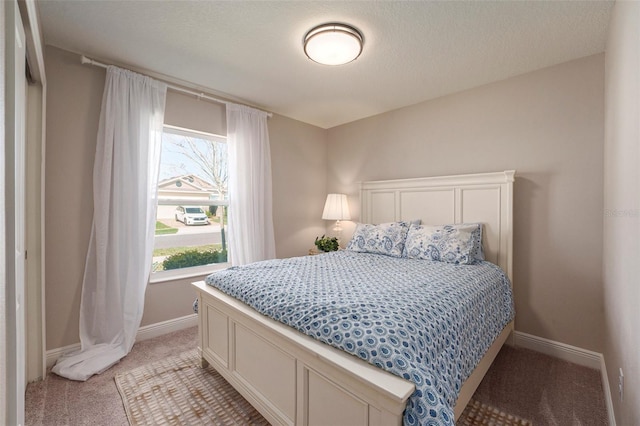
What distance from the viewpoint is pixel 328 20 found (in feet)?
6.26

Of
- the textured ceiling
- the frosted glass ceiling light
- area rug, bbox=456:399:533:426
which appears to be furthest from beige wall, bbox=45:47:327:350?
area rug, bbox=456:399:533:426

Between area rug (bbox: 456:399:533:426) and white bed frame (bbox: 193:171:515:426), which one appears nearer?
white bed frame (bbox: 193:171:515:426)

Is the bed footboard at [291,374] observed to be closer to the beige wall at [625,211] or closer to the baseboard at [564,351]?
the beige wall at [625,211]

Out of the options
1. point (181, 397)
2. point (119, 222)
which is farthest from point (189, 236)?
point (181, 397)

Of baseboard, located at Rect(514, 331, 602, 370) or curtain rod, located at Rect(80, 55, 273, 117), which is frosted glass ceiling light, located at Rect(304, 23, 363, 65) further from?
baseboard, located at Rect(514, 331, 602, 370)

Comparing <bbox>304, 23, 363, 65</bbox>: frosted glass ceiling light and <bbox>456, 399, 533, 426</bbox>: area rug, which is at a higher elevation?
<bbox>304, 23, 363, 65</bbox>: frosted glass ceiling light

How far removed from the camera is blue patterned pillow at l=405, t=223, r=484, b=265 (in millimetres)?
2467

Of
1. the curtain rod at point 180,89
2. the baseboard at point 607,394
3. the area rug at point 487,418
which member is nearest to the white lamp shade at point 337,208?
the curtain rod at point 180,89

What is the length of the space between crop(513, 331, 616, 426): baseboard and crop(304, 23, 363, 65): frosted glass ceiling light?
9.25 ft

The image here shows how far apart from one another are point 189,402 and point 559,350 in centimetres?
290

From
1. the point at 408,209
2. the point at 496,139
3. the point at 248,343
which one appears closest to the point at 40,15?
the point at 248,343

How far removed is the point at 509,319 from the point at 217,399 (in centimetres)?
226

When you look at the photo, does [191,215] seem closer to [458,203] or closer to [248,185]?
[248,185]

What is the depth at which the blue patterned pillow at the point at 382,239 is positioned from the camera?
9.57 ft
